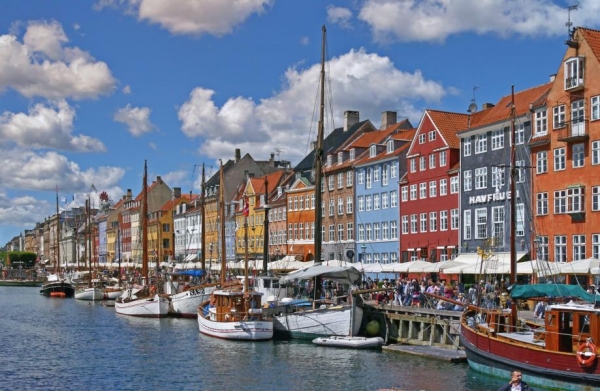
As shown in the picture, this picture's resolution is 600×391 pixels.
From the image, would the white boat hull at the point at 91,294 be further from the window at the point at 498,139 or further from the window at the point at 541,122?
the window at the point at 541,122

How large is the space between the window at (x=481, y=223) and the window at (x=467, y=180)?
A: 207 cm

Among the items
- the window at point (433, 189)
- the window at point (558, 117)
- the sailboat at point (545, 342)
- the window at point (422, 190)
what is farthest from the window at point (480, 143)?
the sailboat at point (545, 342)

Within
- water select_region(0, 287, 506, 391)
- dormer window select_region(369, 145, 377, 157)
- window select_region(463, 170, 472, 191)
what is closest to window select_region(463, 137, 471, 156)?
window select_region(463, 170, 472, 191)

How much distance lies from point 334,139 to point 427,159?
2638cm

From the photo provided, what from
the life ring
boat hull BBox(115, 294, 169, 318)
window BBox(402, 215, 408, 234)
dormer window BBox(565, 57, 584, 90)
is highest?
dormer window BBox(565, 57, 584, 90)

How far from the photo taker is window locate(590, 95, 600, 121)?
51562 mm

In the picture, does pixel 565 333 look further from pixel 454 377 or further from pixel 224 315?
pixel 224 315

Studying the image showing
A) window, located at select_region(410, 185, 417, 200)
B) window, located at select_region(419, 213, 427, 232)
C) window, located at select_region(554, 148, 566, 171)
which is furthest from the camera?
window, located at select_region(410, 185, 417, 200)

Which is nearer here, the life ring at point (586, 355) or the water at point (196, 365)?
the life ring at point (586, 355)

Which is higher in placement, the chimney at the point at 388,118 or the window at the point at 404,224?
the chimney at the point at 388,118

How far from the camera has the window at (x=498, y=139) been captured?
197 ft

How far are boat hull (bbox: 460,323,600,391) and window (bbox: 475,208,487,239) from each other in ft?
95.3

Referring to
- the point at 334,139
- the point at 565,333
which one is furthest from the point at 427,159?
the point at 565,333

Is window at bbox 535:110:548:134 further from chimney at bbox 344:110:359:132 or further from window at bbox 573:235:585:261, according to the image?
chimney at bbox 344:110:359:132
